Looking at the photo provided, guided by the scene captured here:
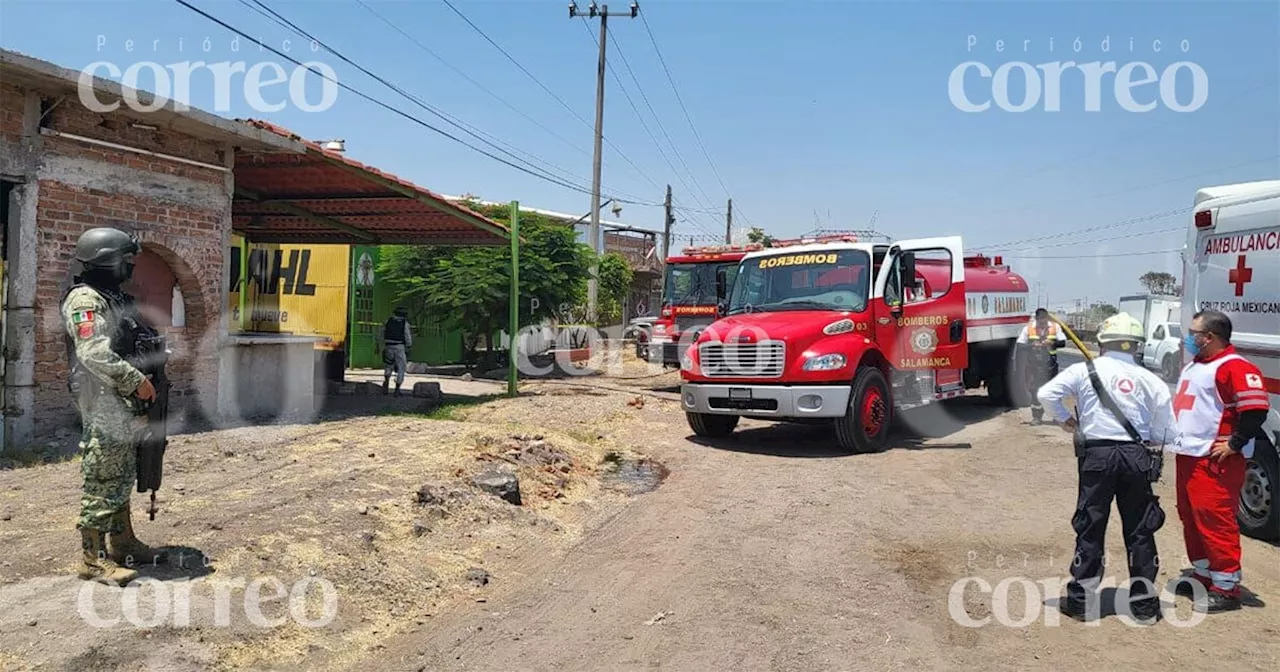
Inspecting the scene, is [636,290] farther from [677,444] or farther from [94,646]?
[94,646]

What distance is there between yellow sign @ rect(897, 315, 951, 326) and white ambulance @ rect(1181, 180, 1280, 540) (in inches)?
159

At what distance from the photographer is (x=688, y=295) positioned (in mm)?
17359

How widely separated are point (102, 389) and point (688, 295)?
13.5 m

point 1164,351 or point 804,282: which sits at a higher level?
point 804,282

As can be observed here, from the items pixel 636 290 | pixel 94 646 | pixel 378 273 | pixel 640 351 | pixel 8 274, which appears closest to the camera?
pixel 94 646

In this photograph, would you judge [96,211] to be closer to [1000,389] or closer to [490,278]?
[490,278]

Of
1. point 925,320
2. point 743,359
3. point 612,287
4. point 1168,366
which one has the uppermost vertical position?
point 612,287

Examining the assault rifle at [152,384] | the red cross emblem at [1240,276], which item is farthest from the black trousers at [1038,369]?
the assault rifle at [152,384]

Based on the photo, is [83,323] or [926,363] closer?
[83,323]

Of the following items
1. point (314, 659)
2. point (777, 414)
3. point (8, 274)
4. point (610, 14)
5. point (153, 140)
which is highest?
point (610, 14)

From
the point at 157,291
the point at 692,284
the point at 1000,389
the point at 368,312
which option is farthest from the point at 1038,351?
the point at 368,312

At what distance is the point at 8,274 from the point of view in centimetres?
779

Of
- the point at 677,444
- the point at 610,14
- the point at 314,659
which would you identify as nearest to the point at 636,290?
the point at 610,14

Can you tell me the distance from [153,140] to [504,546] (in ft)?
20.5
